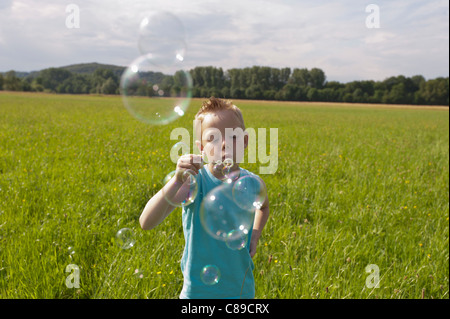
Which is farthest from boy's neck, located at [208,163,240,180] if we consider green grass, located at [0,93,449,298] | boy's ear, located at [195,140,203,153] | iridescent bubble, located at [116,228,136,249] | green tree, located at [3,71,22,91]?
green tree, located at [3,71,22,91]

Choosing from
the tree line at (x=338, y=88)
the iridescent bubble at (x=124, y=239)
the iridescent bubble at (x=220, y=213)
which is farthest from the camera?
the tree line at (x=338, y=88)

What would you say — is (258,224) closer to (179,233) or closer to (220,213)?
(220,213)

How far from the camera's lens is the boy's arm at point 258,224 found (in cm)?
189

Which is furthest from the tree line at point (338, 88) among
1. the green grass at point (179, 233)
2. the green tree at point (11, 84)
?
the green grass at point (179, 233)

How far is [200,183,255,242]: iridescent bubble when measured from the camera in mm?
1727

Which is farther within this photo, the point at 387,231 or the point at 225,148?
the point at 387,231

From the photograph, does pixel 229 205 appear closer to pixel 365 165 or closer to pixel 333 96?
pixel 365 165

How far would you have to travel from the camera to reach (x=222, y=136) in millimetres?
1539

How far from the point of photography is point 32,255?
2.65 m

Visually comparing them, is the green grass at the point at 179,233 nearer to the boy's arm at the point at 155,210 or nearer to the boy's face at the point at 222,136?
the boy's arm at the point at 155,210

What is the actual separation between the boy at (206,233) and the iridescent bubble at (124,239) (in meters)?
0.91

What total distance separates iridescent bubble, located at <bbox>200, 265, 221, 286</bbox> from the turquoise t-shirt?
0.02 meters

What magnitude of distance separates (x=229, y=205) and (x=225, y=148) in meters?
0.46
